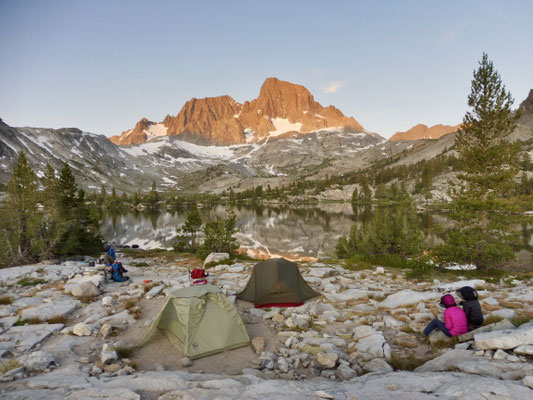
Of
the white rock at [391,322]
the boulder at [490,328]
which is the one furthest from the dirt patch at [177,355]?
the boulder at [490,328]

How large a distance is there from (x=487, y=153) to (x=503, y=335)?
67.5 feet

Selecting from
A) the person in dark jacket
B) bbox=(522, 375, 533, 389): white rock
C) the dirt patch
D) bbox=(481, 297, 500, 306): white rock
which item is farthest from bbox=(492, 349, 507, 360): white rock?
the dirt patch

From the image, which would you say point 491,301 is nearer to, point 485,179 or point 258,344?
point 258,344

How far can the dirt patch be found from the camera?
8672 mm

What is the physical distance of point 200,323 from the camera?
10.0 m

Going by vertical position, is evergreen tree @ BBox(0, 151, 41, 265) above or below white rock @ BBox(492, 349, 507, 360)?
above

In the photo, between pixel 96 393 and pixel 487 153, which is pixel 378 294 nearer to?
pixel 96 393

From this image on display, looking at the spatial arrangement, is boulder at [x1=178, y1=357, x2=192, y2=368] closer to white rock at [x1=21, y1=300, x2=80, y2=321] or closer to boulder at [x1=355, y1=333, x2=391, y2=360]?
boulder at [x1=355, y1=333, x2=391, y2=360]

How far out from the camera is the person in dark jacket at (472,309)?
A: 897 centimetres

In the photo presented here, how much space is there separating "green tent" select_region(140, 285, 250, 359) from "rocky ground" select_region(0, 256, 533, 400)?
1.07ft

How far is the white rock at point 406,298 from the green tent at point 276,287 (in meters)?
3.77

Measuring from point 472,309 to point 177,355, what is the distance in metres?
9.77

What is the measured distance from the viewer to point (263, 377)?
7926 millimetres

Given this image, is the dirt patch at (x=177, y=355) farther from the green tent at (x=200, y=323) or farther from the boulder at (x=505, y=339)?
the boulder at (x=505, y=339)
